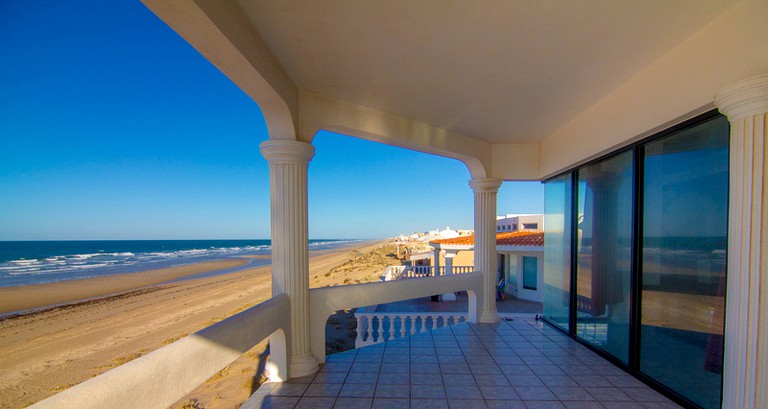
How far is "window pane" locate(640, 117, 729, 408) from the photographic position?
6.61 feet

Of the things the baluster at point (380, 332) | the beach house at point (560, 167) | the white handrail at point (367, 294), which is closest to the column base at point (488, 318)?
the white handrail at point (367, 294)

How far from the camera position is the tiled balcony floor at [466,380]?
237 cm

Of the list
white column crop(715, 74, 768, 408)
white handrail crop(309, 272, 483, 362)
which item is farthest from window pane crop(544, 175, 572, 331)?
white column crop(715, 74, 768, 408)

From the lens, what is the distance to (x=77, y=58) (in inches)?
381

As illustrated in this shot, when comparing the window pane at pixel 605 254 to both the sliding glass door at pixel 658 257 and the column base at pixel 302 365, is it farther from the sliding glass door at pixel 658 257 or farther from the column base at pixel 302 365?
the column base at pixel 302 365

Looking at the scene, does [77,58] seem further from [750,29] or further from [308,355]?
[750,29]

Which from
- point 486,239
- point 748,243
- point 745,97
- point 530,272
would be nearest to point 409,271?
point 530,272

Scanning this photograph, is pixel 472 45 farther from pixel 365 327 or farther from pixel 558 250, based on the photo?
pixel 365 327

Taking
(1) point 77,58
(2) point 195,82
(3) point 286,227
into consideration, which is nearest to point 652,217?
(3) point 286,227

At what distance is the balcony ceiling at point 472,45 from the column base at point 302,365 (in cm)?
256

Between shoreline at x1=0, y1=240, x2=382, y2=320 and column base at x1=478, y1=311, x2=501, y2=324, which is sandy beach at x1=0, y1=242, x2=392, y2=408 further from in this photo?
column base at x1=478, y1=311, x2=501, y2=324

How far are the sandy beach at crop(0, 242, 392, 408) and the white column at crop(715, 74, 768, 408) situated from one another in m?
4.73

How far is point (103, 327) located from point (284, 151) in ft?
27.1

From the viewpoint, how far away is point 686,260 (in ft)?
7.33
